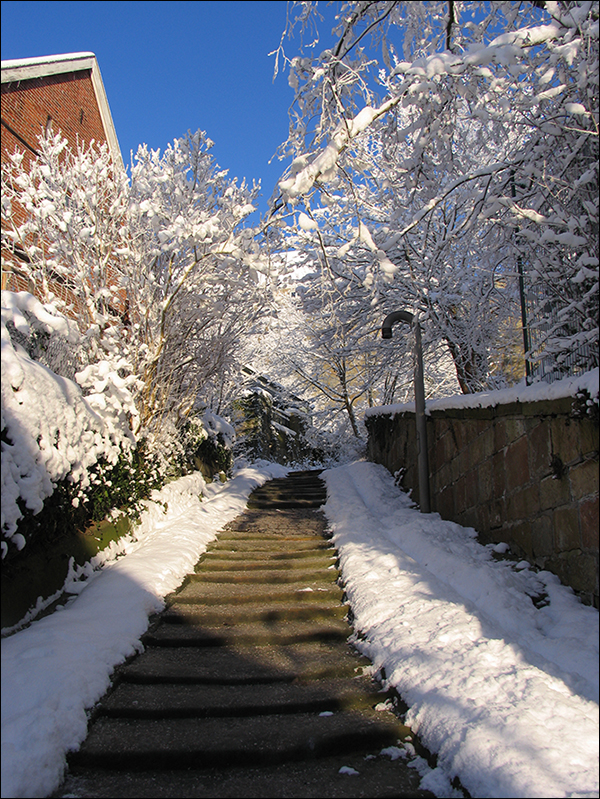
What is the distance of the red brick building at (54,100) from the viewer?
1123 cm

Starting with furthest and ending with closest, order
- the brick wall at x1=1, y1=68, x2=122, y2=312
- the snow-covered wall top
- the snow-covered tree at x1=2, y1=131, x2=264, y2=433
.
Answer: the brick wall at x1=1, y1=68, x2=122, y2=312, the snow-covered tree at x1=2, y1=131, x2=264, y2=433, the snow-covered wall top

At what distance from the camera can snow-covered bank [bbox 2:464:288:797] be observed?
2.31m

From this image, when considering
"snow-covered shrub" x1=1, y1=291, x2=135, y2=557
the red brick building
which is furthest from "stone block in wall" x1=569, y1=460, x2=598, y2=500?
the red brick building

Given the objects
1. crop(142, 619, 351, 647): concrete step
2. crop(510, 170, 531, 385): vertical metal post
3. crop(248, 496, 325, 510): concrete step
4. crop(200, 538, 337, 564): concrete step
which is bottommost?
crop(142, 619, 351, 647): concrete step

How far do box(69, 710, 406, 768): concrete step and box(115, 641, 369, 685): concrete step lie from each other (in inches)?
14.5

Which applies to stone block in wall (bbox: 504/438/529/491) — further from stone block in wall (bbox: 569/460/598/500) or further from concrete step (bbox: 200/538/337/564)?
concrete step (bbox: 200/538/337/564)

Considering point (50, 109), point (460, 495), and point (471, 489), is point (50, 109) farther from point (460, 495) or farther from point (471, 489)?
point (471, 489)

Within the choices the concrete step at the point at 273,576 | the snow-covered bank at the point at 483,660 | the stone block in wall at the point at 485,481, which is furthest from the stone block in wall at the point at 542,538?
the concrete step at the point at 273,576

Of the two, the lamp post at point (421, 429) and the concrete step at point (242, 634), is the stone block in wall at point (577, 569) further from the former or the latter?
the lamp post at point (421, 429)

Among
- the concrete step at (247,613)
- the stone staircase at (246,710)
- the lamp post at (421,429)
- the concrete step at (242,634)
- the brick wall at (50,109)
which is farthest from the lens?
the brick wall at (50,109)

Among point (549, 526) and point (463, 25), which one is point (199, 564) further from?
point (463, 25)

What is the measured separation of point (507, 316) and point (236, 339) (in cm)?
353

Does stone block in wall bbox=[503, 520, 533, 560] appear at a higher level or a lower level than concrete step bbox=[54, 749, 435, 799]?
higher

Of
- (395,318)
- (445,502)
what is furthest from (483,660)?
(395,318)
